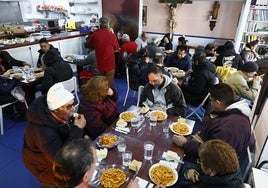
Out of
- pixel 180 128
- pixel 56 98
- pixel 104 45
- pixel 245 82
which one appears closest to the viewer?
pixel 56 98

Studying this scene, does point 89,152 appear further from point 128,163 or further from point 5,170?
point 5,170

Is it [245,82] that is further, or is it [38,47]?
[38,47]

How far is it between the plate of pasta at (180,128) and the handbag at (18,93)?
261cm

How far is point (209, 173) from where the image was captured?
137 cm

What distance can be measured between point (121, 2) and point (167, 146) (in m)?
5.53

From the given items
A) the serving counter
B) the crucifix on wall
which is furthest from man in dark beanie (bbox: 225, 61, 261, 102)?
the crucifix on wall

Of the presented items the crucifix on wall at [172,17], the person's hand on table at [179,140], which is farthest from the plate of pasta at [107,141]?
the crucifix on wall at [172,17]

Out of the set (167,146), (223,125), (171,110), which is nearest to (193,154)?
(167,146)

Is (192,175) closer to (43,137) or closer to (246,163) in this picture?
(246,163)

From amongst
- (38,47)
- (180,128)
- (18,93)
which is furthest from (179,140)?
(38,47)

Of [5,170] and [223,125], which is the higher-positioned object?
[223,125]

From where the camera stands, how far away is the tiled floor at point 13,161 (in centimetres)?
235

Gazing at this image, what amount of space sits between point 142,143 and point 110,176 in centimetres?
49

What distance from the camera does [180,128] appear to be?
203 cm
